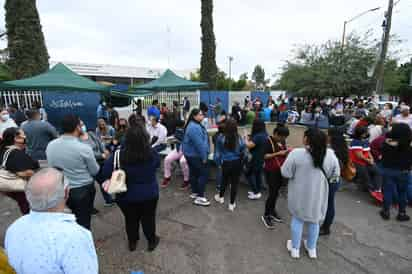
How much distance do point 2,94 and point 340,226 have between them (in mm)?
11528

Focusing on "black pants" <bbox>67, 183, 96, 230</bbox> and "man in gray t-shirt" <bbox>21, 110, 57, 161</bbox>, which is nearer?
"black pants" <bbox>67, 183, 96, 230</bbox>

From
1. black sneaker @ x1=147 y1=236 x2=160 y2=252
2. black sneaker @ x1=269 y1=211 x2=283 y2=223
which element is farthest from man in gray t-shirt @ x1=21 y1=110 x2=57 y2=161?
black sneaker @ x1=269 y1=211 x2=283 y2=223

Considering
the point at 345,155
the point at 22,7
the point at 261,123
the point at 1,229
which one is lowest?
the point at 1,229

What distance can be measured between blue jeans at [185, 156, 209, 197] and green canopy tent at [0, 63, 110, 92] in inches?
130

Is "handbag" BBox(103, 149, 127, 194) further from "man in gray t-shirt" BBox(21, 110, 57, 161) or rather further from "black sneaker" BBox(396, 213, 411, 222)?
"black sneaker" BBox(396, 213, 411, 222)

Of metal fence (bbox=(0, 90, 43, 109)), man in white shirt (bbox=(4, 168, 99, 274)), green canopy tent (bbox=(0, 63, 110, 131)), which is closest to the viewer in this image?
man in white shirt (bbox=(4, 168, 99, 274))

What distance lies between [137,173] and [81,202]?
0.82 metres

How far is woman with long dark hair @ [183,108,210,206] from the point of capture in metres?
3.67

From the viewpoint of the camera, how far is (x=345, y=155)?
3.14 metres

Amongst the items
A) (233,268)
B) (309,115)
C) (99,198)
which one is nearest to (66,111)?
(99,198)

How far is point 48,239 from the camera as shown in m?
1.00

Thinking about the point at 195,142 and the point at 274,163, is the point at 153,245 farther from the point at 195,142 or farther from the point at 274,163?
the point at 274,163

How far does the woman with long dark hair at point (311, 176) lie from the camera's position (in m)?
2.34

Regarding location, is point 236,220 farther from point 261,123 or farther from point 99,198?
point 99,198
